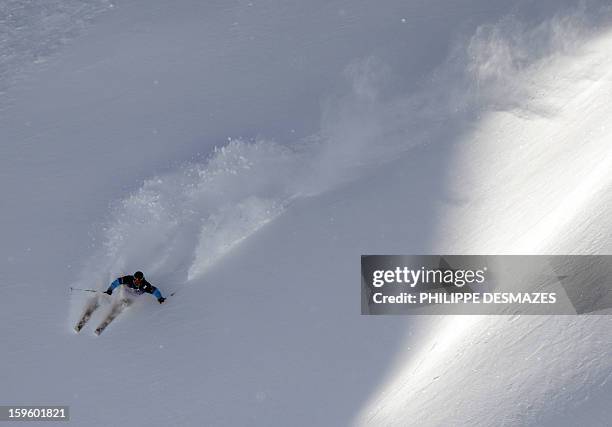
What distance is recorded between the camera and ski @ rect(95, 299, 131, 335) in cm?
1694

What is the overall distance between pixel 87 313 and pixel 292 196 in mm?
5764

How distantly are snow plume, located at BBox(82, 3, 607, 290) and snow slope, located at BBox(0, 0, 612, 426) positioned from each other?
0.21 feet

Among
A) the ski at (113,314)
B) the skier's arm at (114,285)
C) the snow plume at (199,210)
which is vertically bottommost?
the ski at (113,314)

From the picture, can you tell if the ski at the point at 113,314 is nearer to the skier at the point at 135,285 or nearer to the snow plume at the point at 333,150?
the skier at the point at 135,285

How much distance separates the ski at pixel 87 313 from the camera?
17.0 metres

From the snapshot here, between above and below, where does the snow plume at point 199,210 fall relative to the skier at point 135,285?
above

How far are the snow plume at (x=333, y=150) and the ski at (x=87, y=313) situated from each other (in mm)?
853

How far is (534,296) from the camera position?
15.8 m

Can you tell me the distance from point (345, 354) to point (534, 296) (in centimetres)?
435

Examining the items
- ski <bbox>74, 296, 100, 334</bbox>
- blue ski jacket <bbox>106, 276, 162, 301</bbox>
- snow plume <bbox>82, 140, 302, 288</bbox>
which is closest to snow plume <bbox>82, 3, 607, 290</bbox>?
snow plume <bbox>82, 140, 302, 288</bbox>

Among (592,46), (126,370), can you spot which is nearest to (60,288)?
(126,370)

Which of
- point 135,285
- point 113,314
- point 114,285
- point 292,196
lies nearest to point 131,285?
point 135,285

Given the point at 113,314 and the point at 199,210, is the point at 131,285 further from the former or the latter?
the point at 199,210

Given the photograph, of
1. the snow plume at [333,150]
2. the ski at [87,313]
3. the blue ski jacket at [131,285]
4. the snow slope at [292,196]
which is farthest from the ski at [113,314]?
the snow plume at [333,150]
